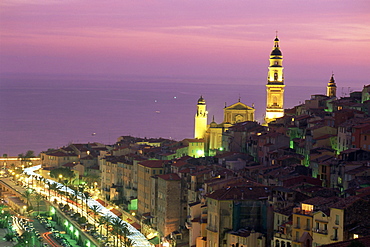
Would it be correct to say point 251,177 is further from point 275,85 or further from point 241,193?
point 275,85

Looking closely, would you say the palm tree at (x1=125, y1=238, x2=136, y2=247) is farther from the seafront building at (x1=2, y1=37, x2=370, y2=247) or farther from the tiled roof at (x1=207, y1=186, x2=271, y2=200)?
the tiled roof at (x1=207, y1=186, x2=271, y2=200)

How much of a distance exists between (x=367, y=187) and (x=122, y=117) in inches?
4701

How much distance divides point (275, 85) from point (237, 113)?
407cm

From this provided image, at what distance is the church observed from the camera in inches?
2219

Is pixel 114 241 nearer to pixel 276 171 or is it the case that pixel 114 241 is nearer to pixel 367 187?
pixel 276 171

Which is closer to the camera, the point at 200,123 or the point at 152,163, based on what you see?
the point at 152,163

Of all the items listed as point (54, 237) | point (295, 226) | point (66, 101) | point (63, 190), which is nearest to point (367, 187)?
point (295, 226)

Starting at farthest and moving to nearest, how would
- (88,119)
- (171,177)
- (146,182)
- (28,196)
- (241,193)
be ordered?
(88,119) → (28,196) → (146,182) → (171,177) → (241,193)

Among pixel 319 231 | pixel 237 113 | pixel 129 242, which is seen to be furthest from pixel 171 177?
pixel 237 113

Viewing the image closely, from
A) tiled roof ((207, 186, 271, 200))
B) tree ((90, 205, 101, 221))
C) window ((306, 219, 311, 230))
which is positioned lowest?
tree ((90, 205, 101, 221))

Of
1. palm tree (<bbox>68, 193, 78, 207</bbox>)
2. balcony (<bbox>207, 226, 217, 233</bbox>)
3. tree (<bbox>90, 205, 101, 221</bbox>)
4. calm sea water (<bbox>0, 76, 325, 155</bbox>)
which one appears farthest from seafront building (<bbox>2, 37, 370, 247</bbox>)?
calm sea water (<bbox>0, 76, 325, 155</bbox>)

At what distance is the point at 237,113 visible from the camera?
60.2m

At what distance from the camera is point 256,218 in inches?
1287

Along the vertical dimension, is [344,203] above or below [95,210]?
above
